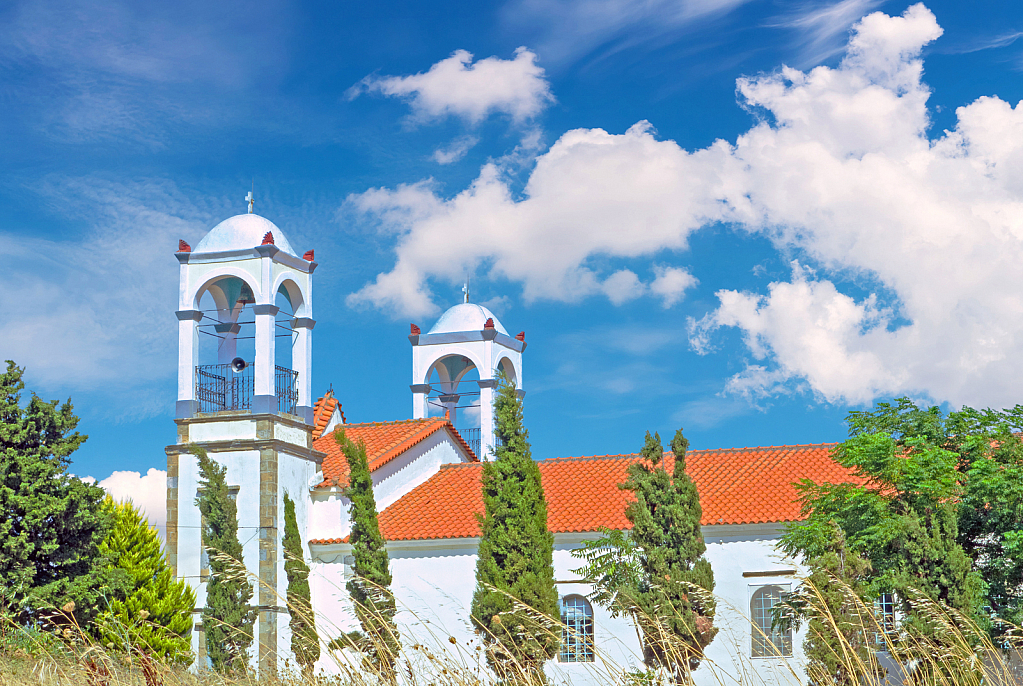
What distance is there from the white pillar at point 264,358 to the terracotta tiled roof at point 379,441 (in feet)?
10.1

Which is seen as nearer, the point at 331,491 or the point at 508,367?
the point at 331,491

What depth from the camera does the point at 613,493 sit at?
27.6 metres

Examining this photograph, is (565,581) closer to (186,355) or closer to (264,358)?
(264,358)

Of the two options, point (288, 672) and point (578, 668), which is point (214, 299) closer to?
point (578, 668)

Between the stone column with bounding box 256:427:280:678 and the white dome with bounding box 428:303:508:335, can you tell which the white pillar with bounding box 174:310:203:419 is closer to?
the stone column with bounding box 256:427:280:678

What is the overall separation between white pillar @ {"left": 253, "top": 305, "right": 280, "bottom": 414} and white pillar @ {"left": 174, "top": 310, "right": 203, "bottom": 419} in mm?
1929

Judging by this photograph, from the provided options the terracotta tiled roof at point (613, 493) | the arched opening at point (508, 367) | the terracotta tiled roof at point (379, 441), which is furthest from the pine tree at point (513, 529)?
the arched opening at point (508, 367)

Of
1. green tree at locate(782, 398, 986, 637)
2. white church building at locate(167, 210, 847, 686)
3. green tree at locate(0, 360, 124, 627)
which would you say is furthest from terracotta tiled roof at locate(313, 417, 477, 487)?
green tree at locate(782, 398, 986, 637)

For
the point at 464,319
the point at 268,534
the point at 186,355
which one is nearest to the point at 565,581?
the point at 268,534

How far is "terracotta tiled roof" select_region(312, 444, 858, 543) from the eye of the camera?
25.3m

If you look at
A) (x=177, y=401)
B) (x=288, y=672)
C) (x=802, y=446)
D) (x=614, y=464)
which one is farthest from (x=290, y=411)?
(x=288, y=672)

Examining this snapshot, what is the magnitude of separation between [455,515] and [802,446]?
9.85 meters

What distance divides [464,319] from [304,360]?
9966 mm

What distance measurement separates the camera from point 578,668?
24.4 m
